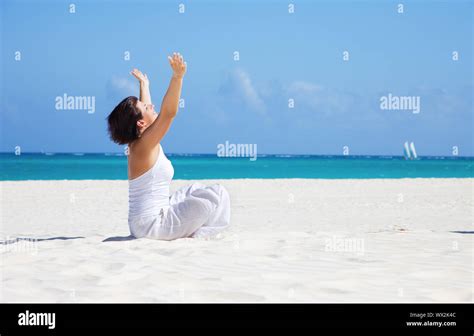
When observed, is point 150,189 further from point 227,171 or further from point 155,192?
point 227,171

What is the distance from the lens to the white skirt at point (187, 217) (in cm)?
568

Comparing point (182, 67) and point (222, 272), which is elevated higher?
point (182, 67)

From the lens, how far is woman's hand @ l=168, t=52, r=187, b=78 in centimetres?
504

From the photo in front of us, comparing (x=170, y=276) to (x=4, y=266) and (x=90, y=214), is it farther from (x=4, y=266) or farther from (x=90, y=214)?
(x=90, y=214)

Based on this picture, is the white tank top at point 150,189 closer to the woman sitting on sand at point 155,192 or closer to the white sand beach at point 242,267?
the woman sitting on sand at point 155,192

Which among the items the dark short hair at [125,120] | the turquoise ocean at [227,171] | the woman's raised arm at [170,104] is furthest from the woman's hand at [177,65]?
the turquoise ocean at [227,171]

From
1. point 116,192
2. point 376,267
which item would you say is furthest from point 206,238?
point 116,192

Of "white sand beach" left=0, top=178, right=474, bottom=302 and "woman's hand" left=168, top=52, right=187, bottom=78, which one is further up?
"woman's hand" left=168, top=52, right=187, bottom=78

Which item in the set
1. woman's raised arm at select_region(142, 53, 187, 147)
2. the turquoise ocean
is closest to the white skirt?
woman's raised arm at select_region(142, 53, 187, 147)

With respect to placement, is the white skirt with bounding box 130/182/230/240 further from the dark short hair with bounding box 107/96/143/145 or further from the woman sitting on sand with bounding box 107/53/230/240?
the dark short hair with bounding box 107/96/143/145

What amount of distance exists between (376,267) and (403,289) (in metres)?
0.68

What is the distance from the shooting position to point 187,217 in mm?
5699
